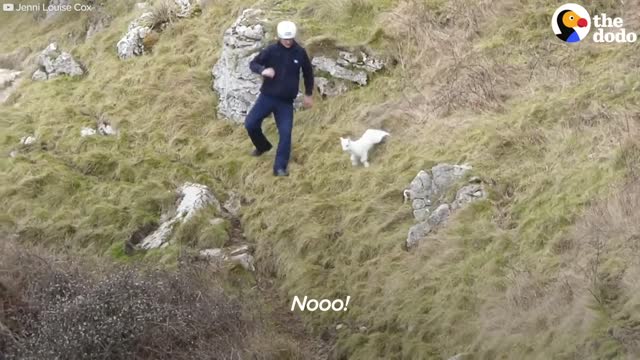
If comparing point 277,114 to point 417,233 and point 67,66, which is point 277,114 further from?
point 67,66

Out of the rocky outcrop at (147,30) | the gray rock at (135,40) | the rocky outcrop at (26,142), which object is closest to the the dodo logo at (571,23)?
the rocky outcrop at (147,30)

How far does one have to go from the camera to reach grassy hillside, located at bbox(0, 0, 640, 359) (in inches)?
280

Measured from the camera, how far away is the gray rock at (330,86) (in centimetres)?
1155

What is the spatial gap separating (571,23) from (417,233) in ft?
13.4

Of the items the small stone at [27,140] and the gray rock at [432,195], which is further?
the small stone at [27,140]

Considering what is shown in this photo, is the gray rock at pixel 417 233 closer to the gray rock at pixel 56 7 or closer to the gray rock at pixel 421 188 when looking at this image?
the gray rock at pixel 421 188

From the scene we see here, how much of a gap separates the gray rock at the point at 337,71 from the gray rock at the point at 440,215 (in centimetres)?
347

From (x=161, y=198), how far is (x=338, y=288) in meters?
3.21

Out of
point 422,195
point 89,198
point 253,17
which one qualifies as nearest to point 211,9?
point 253,17

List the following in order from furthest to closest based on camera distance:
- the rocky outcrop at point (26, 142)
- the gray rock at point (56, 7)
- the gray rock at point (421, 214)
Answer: the gray rock at point (56, 7)
the rocky outcrop at point (26, 142)
the gray rock at point (421, 214)

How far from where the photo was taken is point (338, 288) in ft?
28.3

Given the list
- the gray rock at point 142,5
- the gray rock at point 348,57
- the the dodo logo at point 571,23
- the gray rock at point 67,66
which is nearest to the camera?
the the dodo logo at point 571,23

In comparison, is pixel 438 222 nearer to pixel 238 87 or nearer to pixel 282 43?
pixel 282 43

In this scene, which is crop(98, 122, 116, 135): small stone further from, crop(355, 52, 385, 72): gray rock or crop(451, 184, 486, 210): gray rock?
crop(451, 184, 486, 210): gray rock
